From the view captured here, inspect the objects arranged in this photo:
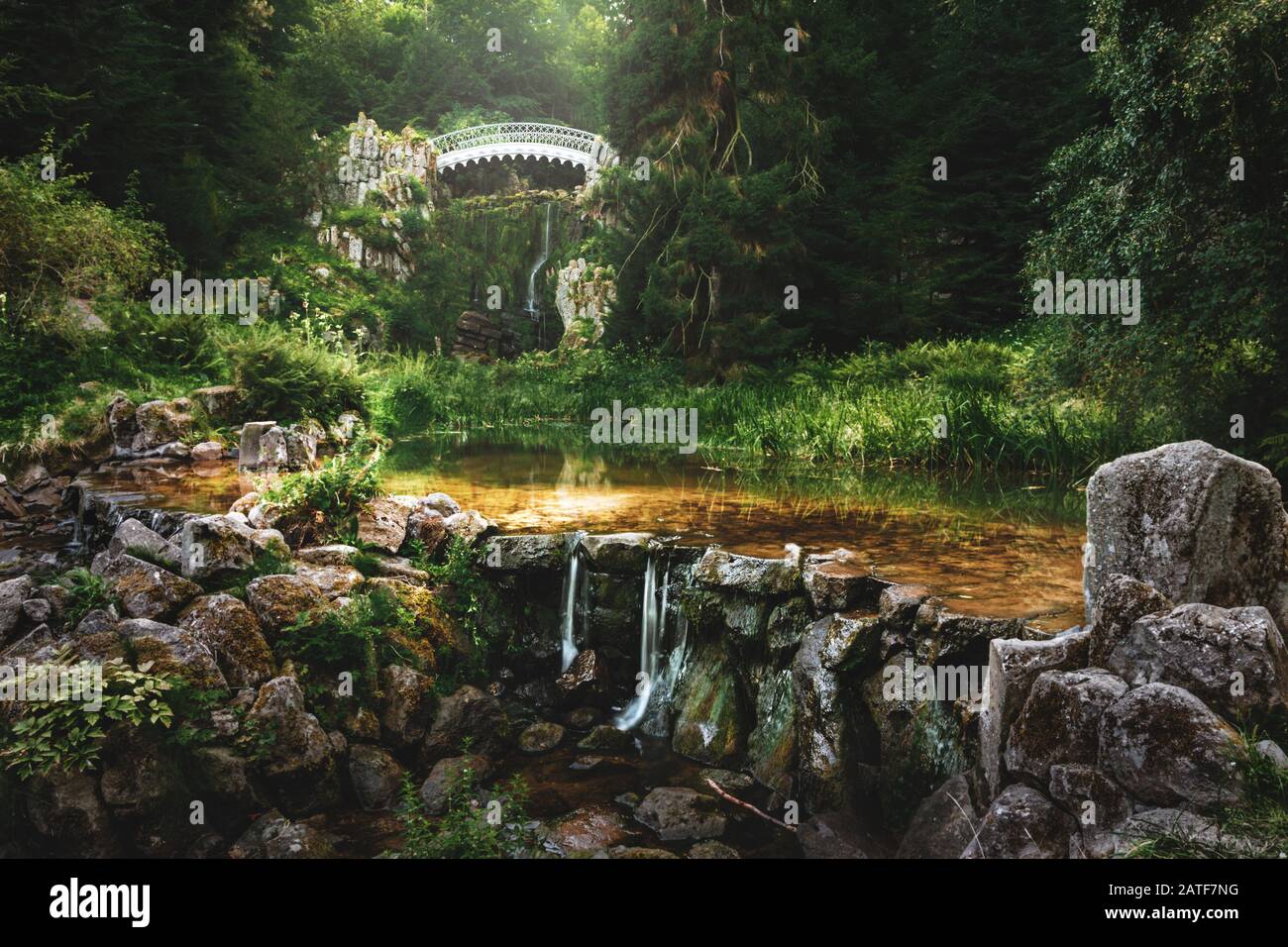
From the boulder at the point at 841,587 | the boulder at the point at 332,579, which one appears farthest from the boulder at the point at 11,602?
the boulder at the point at 841,587

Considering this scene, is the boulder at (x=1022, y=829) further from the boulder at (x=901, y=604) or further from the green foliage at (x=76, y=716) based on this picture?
the green foliage at (x=76, y=716)

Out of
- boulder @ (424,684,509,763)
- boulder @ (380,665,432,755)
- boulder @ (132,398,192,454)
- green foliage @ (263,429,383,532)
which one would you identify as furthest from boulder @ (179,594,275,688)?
boulder @ (132,398,192,454)

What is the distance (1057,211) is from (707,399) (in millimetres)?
6623

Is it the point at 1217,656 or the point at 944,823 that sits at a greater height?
the point at 1217,656

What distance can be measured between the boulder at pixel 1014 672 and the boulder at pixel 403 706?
3.34 metres

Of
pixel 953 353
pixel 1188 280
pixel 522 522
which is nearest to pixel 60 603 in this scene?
pixel 522 522

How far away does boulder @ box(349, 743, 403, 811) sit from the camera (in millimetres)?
4668

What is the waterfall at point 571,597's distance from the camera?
6.13 meters

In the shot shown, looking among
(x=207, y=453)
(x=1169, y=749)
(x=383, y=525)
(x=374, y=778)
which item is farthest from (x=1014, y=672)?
(x=207, y=453)

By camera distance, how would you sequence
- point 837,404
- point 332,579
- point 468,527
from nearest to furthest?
point 332,579, point 468,527, point 837,404

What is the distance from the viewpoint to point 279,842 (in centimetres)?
408

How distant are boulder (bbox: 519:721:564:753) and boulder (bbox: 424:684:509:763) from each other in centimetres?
14

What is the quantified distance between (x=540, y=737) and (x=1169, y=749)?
371cm

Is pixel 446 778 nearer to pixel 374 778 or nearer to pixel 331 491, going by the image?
pixel 374 778
